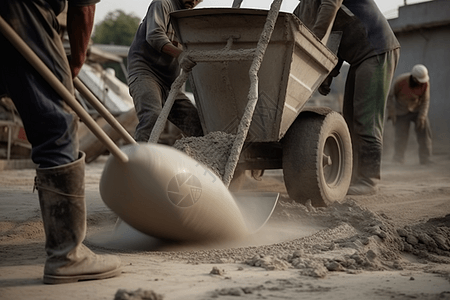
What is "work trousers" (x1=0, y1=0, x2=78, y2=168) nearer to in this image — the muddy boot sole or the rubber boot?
the rubber boot

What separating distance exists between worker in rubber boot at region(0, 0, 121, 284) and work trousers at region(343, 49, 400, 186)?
3960mm

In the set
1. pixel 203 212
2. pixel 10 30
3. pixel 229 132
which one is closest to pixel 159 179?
pixel 203 212

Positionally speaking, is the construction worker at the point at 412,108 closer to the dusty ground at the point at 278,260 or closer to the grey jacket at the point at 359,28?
the grey jacket at the point at 359,28

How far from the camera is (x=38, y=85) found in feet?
8.27

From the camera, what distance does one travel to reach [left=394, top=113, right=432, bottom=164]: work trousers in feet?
34.2

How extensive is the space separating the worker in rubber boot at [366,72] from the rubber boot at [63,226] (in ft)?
12.0

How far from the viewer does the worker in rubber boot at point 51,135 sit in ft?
8.24

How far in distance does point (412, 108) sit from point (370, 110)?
16.4 feet

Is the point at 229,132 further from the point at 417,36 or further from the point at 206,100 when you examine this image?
the point at 417,36

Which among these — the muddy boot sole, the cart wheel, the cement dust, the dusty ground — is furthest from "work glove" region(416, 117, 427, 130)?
the muddy boot sole

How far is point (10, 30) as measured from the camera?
235cm

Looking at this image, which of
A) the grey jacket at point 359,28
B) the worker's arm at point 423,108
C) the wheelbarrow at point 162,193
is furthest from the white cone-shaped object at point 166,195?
the worker's arm at point 423,108

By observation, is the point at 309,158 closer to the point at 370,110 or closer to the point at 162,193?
the point at 370,110

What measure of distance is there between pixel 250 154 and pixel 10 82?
8.66 feet
